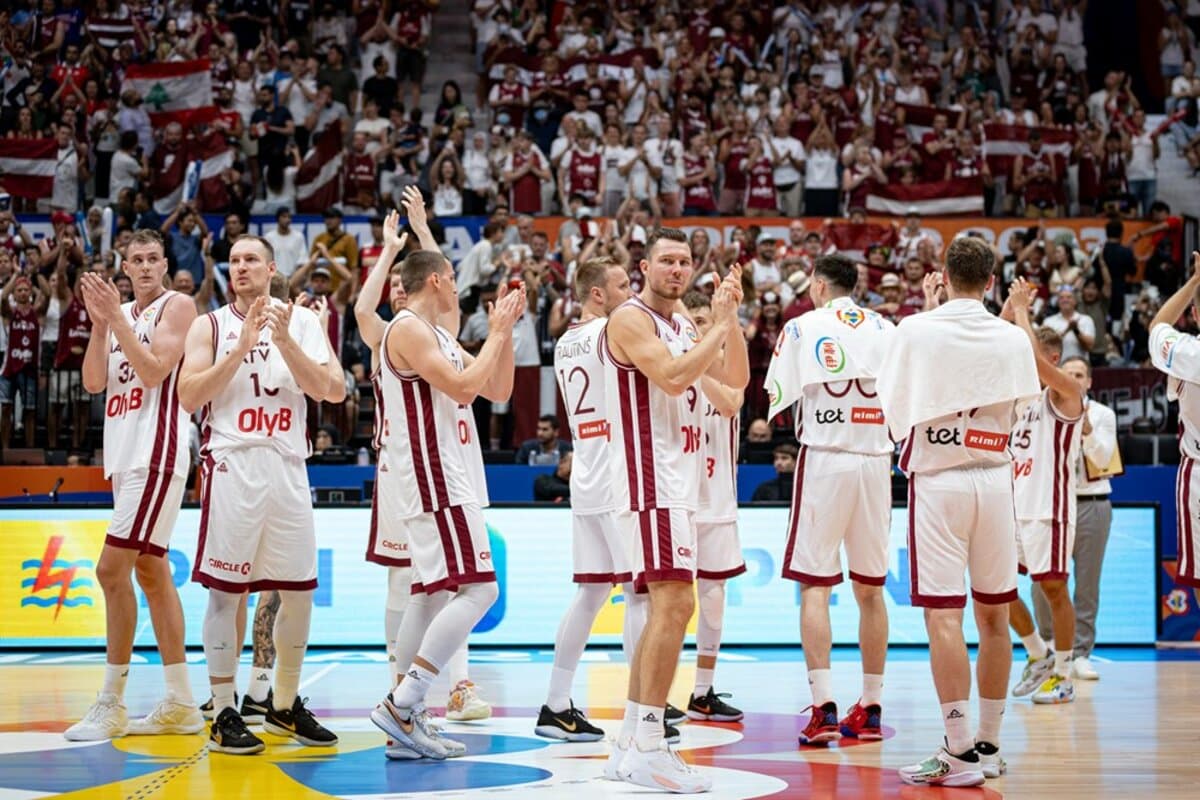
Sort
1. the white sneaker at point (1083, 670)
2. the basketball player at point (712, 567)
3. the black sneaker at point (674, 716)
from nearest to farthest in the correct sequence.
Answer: the black sneaker at point (674, 716), the basketball player at point (712, 567), the white sneaker at point (1083, 670)

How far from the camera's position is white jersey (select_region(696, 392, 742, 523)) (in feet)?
30.3

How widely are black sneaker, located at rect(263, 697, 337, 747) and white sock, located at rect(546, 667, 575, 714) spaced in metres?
1.24

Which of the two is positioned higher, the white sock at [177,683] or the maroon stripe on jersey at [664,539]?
the maroon stripe on jersey at [664,539]

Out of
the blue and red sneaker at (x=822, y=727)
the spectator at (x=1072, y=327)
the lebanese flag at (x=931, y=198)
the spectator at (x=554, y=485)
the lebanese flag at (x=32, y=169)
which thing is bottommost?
the blue and red sneaker at (x=822, y=727)

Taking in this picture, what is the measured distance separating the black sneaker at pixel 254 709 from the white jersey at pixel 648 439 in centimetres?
249

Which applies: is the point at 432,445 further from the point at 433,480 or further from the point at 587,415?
the point at 587,415

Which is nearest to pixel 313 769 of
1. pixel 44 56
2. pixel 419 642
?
pixel 419 642

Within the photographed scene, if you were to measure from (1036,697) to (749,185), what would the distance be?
1229 centimetres

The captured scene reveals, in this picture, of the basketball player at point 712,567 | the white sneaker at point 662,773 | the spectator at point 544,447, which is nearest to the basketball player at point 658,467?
the white sneaker at point 662,773

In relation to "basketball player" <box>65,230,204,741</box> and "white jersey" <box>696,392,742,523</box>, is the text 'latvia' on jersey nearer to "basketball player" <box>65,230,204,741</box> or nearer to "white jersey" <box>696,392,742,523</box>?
"white jersey" <box>696,392,742,523</box>

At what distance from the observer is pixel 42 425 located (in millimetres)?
17203

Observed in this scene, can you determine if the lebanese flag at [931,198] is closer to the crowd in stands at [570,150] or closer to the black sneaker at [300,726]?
the crowd in stands at [570,150]

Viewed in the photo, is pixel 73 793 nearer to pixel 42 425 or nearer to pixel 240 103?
pixel 42 425

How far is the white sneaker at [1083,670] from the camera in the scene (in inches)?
447
